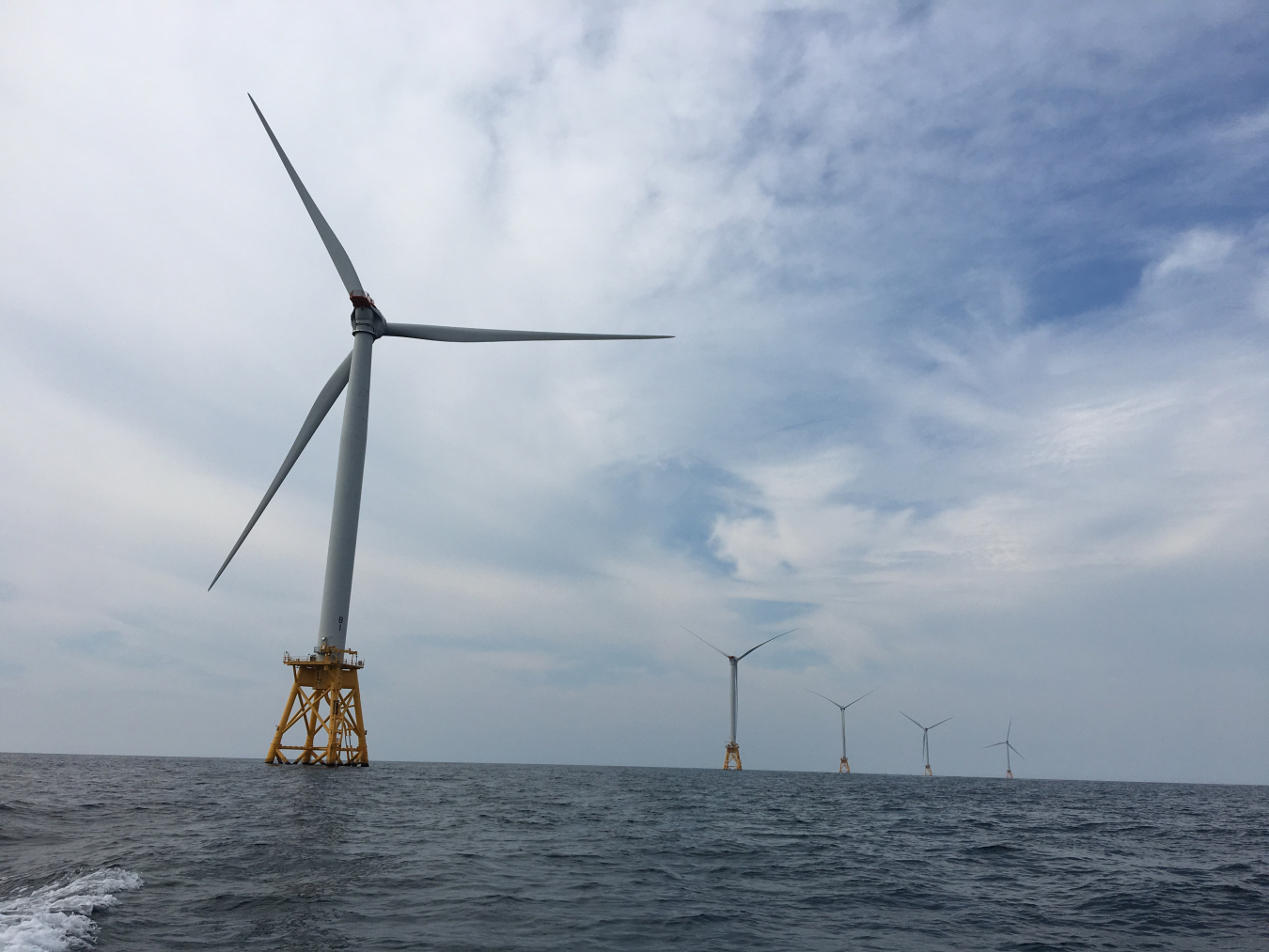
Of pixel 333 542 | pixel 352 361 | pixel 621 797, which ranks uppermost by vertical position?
pixel 352 361

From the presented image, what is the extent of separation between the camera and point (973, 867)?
27.7 meters

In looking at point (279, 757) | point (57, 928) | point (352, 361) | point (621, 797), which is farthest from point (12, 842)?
point (352, 361)

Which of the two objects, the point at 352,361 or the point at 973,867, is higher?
the point at 352,361

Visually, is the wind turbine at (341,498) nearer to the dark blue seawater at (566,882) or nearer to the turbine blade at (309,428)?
the turbine blade at (309,428)

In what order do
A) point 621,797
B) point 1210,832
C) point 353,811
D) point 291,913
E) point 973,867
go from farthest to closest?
point 621,797, point 1210,832, point 353,811, point 973,867, point 291,913

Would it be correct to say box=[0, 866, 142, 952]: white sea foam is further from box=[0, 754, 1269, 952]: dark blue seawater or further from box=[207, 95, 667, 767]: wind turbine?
box=[207, 95, 667, 767]: wind turbine

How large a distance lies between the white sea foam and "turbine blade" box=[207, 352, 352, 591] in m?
60.8

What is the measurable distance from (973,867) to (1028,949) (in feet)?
42.9

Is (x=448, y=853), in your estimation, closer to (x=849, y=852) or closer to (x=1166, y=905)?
(x=849, y=852)

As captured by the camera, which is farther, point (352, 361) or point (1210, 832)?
point (352, 361)

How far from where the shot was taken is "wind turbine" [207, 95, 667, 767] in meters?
68.6

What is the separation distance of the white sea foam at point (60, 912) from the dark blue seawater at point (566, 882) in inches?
2.6

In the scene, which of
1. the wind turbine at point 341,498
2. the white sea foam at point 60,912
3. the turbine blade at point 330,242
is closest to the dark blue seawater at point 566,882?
the white sea foam at point 60,912

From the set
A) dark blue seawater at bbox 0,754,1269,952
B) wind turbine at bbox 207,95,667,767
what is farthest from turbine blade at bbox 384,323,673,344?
dark blue seawater at bbox 0,754,1269,952
